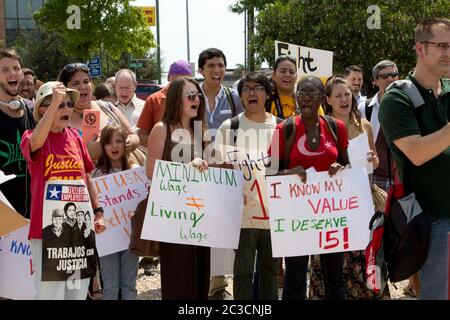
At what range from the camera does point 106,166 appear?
6.20 meters

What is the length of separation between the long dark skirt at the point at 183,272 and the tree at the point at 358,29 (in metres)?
19.3

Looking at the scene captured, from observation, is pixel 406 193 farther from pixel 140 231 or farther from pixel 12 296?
pixel 12 296

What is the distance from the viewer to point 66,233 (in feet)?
14.8

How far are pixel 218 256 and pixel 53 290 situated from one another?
198 centimetres

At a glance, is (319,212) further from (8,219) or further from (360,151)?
(8,219)

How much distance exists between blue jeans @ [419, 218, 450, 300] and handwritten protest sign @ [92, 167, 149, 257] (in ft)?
9.59

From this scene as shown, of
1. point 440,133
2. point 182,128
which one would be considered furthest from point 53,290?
point 440,133

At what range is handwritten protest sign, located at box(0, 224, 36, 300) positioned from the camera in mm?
5125

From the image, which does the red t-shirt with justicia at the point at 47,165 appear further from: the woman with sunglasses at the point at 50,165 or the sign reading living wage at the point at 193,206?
the sign reading living wage at the point at 193,206

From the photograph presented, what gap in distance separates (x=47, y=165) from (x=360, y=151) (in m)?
2.79

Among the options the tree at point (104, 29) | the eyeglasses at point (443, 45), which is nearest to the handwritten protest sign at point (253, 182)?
the eyeglasses at point (443, 45)

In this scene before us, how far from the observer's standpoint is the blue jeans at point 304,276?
5.43 m

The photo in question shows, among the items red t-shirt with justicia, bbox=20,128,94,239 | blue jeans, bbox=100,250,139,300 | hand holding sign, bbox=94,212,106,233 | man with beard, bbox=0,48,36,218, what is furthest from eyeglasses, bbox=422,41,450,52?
blue jeans, bbox=100,250,139,300

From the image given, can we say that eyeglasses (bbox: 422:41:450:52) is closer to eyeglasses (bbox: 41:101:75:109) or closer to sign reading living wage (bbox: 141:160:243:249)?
sign reading living wage (bbox: 141:160:243:249)
